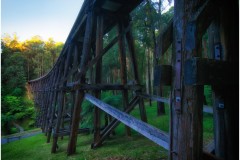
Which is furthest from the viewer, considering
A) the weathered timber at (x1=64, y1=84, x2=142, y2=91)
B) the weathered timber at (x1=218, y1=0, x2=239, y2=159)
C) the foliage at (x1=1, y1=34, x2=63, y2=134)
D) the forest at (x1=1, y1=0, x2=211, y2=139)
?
the foliage at (x1=1, y1=34, x2=63, y2=134)

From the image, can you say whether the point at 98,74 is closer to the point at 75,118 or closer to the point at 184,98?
the point at 75,118

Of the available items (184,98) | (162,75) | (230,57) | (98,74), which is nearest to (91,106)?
(98,74)

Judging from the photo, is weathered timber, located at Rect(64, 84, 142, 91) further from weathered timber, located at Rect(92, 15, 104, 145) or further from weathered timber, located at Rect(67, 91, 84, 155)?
weathered timber, located at Rect(92, 15, 104, 145)

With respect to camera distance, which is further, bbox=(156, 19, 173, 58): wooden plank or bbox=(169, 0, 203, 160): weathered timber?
bbox=(156, 19, 173, 58): wooden plank

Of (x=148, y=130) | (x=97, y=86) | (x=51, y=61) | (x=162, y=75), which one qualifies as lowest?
(x=148, y=130)

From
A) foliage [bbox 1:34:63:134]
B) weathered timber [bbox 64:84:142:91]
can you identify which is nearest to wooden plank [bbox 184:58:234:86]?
weathered timber [bbox 64:84:142:91]

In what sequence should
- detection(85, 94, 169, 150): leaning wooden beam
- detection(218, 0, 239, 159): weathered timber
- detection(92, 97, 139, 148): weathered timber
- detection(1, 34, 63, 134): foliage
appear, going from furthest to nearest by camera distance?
detection(1, 34, 63, 134): foliage → detection(92, 97, 139, 148): weathered timber → detection(85, 94, 169, 150): leaning wooden beam → detection(218, 0, 239, 159): weathered timber

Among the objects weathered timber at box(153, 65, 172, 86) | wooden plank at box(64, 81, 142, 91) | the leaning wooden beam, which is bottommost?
the leaning wooden beam

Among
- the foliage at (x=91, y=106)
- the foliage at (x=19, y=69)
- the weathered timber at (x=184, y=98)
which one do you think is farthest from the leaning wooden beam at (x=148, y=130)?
the foliage at (x=19, y=69)

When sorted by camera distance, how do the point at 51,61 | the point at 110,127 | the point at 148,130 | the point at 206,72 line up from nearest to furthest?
the point at 206,72, the point at 148,130, the point at 110,127, the point at 51,61

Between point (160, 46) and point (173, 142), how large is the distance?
927 mm

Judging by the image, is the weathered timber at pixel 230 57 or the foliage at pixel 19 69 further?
the foliage at pixel 19 69

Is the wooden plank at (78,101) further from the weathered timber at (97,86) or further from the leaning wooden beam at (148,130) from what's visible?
the leaning wooden beam at (148,130)

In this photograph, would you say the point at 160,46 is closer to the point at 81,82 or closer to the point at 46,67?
the point at 81,82
